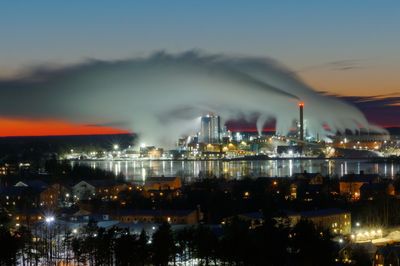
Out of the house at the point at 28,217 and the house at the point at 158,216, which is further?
the house at the point at 28,217

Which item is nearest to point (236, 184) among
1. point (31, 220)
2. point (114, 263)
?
point (31, 220)

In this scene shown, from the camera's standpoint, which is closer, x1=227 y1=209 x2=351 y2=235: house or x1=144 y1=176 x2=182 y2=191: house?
x1=227 y1=209 x2=351 y2=235: house

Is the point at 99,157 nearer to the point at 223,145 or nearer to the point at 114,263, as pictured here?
the point at 223,145

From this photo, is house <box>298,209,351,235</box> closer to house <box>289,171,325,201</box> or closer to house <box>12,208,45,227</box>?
house <box>289,171,325,201</box>

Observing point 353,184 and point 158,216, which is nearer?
point 158,216

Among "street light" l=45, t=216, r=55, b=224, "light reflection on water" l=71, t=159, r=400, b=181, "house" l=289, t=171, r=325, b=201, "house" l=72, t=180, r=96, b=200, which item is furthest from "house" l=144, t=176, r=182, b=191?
"street light" l=45, t=216, r=55, b=224

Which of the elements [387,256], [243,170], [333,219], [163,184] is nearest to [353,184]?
[163,184]

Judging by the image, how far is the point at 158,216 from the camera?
7.32m

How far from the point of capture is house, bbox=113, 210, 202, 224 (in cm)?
725

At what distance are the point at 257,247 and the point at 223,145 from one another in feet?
94.3

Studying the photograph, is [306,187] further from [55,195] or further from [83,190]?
[55,195]

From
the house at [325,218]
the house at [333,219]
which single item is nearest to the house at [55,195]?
the house at [325,218]

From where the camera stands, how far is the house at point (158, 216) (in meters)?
7.25

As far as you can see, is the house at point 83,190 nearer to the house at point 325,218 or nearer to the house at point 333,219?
the house at point 325,218
